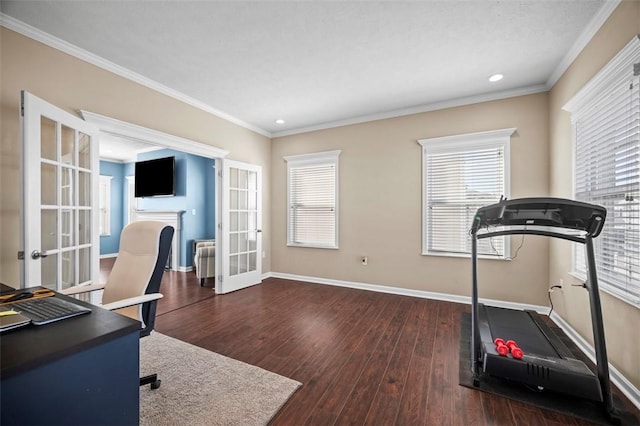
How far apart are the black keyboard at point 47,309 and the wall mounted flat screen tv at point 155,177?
522 cm

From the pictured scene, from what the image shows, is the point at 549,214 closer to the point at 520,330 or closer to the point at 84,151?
the point at 520,330

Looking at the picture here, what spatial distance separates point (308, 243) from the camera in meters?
4.89

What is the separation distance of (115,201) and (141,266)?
7075 millimetres

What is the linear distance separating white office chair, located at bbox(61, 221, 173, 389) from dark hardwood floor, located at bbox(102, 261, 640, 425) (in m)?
0.84

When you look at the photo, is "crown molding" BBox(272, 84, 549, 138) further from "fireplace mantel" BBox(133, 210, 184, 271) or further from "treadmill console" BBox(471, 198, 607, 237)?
"fireplace mantel" BBox(133, 210, 184, 271)

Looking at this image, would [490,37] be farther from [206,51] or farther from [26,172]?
[26,172]

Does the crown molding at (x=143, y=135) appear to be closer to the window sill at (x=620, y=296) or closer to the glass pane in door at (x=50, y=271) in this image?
the glass pane in door at (x=50, y=271)

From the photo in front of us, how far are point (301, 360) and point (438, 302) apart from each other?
2.32 metres

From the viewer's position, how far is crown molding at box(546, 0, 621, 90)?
2.03 m

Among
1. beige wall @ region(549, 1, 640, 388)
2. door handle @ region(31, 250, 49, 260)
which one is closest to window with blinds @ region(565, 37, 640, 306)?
beige wall @ region(549, 1, 640, 388)

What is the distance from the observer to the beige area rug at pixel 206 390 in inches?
63.3

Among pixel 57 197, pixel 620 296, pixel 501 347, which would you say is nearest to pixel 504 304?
pixel 620 296

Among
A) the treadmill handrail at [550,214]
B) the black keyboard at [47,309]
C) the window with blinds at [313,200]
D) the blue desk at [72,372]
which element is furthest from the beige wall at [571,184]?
the black keyboard at [47,309]

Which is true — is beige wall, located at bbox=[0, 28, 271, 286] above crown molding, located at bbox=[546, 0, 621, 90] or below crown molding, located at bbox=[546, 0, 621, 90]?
below
